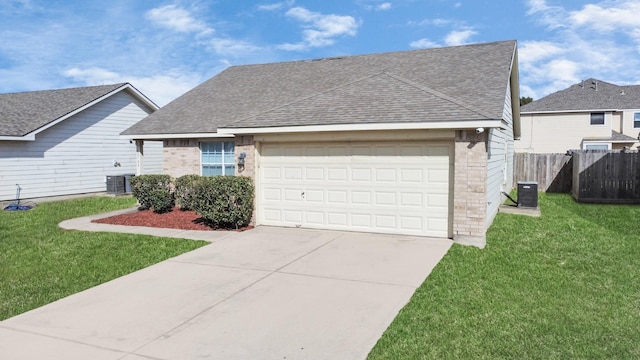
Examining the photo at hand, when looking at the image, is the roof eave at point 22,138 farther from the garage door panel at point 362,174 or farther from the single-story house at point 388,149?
the garage door panel at point 362,174

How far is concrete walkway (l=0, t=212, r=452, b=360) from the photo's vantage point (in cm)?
458

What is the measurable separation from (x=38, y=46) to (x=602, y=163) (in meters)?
25.0

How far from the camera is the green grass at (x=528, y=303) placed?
448 centimetres

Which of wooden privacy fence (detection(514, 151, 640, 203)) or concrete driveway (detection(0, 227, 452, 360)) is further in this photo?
wooden privacy fence (detection(514, 151, 640, 203))

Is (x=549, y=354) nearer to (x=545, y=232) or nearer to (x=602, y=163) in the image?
(x=545, y=232)

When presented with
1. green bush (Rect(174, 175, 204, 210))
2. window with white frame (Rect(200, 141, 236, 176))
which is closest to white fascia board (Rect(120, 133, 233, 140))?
window with white frame (Rect(200, 141, 236, 176))

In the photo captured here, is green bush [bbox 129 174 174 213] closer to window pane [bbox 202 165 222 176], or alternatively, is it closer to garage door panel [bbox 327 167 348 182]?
window pane [bbox 202 165 222 176]

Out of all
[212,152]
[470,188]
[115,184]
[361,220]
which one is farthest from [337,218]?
[115,184]

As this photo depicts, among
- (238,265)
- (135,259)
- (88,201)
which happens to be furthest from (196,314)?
(88,201)

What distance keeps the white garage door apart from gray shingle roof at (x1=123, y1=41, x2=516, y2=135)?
831 mm

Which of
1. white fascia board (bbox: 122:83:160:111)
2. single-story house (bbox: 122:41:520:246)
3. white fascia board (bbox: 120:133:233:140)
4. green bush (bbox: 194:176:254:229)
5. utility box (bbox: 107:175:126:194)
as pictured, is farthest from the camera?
white fascia board (bbox: 122:83:160:111)

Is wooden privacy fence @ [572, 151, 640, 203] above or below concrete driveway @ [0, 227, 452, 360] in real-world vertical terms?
above

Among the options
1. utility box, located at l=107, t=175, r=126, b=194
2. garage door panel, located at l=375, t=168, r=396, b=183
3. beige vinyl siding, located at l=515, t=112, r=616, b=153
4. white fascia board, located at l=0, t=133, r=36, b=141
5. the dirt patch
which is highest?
beige vinyl siding, located at l=515, t=112, r=616, b=153

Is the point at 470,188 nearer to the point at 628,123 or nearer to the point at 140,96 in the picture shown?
the point at 140,96
